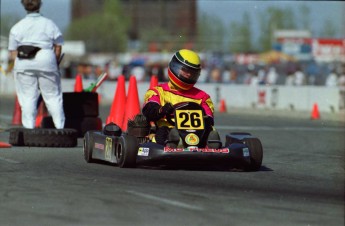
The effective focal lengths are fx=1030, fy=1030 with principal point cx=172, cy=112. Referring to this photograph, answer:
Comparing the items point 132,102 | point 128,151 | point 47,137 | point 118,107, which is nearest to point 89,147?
point 128,151

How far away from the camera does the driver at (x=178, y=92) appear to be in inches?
442

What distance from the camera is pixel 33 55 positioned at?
14.2 metres

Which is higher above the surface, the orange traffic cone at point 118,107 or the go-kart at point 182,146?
the go-kart at point 182,146

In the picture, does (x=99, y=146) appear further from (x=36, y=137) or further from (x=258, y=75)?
(x=258, y=75)

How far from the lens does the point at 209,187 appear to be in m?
9.30

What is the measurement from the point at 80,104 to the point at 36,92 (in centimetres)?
158

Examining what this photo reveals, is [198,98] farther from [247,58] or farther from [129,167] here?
[247,58]

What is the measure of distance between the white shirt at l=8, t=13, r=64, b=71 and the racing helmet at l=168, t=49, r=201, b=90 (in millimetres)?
3167

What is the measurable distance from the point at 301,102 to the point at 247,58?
88.3 meters

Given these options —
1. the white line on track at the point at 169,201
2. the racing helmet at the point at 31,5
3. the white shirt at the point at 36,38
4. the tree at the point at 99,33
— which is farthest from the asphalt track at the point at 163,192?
the tree at the point at 99,33

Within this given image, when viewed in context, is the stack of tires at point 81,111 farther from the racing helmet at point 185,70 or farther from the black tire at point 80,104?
the racing helmet at point 185,70

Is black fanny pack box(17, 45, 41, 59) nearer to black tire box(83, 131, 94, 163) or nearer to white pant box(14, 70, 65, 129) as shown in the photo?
white pant box(14, 70, 65, 129)

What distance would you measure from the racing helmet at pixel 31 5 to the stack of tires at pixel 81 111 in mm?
1859

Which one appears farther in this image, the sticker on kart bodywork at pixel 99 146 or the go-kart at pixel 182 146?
the sticker on kart bodywork at pixel 99 146
